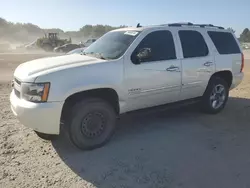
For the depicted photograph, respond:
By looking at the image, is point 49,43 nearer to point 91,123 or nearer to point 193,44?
point 193,44

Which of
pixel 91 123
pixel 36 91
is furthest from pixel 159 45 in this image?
pixel 36 91

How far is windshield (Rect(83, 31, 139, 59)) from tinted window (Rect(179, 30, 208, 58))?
110cm

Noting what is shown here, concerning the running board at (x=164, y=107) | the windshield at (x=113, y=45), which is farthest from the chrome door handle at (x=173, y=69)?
the windshield at (x=113, y=45)

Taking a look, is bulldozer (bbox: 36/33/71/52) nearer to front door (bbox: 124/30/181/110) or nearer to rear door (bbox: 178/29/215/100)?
rear door (bbox: 178/29/215/100)

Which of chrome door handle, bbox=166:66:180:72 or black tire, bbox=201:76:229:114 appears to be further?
black tire, bbox=201:76:229:114

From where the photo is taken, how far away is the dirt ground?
384cm

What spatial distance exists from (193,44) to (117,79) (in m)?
2.15

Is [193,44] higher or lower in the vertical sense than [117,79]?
higher

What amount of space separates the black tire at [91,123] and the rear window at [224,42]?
10.1 ft

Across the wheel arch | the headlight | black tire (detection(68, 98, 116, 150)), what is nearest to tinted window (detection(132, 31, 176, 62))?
the wheel arch

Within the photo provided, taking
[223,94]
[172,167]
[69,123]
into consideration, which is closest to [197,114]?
[223,94]

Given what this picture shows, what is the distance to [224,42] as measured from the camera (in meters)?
6.87

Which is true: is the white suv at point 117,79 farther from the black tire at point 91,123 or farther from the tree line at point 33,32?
the tree line at point 33,32

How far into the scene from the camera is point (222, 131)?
5.71m
